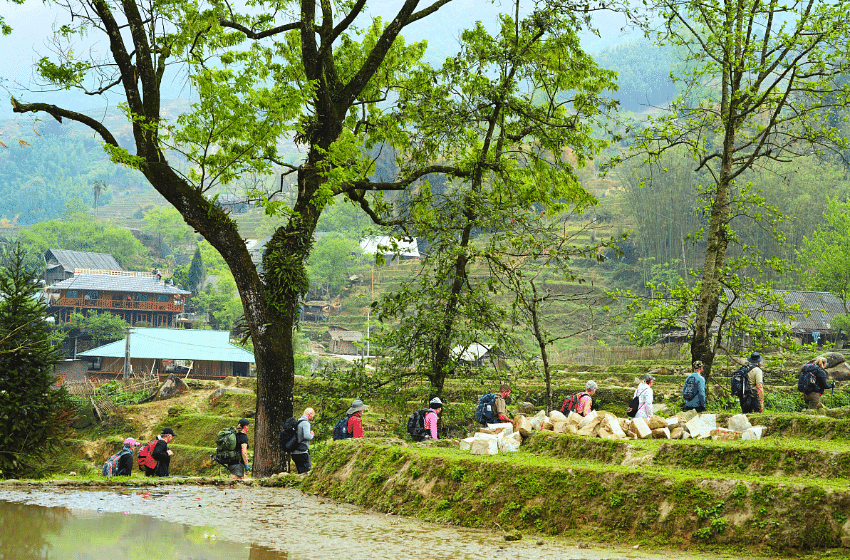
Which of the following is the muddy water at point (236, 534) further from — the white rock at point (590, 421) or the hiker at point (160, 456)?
the hiker at point (160, 456)

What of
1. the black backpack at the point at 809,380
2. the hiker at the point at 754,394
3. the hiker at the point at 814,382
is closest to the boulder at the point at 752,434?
the hiker at the point at 754,394

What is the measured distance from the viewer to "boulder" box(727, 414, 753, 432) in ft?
24.7

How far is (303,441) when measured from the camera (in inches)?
388

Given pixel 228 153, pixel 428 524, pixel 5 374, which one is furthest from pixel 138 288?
pixel 428 524

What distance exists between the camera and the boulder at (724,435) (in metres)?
6.73

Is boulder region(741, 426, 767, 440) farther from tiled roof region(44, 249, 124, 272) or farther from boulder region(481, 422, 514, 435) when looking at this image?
tiled roof region(44, 249, 124, 272)

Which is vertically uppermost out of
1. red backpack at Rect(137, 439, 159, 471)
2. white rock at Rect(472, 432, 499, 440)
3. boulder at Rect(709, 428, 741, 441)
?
boulder at Rect(709, 428, 741, 441)

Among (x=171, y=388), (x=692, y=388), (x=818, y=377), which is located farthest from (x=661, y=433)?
(x=171, y=388)

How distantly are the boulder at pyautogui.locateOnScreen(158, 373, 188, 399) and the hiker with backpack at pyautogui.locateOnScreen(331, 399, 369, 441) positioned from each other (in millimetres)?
30253

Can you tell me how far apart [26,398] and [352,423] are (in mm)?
6323

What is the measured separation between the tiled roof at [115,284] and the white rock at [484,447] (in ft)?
199

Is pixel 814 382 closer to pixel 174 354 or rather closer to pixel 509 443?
pixel 509 443

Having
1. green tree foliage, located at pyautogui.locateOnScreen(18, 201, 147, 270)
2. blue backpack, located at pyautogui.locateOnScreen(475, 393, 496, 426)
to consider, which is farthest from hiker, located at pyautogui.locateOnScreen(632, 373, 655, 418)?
green tree foliage, located at pyautogui.locateOnScreen(18, 201, 147, 270)

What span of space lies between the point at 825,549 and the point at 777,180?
213ft
